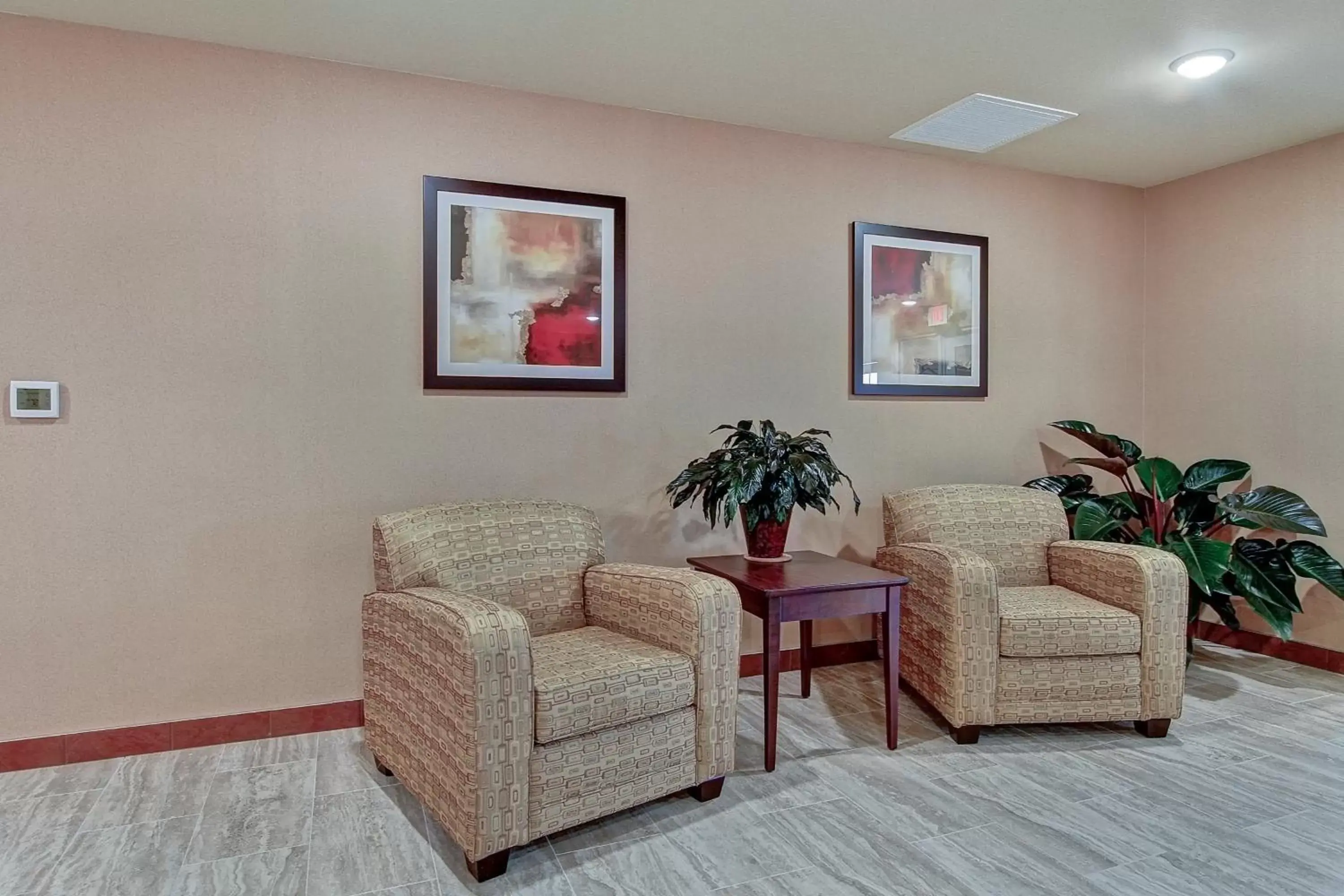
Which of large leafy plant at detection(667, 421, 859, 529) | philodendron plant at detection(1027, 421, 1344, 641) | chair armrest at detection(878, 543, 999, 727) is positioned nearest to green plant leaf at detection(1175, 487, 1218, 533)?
philodendron plant at detection(1027, 421, 1344, 641)

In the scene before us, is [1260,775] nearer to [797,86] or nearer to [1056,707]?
[1056,707]

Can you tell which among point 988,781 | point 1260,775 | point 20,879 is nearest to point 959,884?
point 988,781

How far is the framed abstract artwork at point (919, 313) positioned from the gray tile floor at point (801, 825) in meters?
1.63

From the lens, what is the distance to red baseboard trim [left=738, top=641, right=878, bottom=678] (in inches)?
140

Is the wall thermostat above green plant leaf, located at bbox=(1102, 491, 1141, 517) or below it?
above

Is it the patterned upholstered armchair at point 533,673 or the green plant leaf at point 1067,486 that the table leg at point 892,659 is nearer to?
the patterned upholstered armchair at point 533,673

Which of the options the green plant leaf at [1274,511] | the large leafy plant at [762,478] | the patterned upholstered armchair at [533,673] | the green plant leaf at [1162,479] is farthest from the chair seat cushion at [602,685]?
the green plant leaf at [1274,511]

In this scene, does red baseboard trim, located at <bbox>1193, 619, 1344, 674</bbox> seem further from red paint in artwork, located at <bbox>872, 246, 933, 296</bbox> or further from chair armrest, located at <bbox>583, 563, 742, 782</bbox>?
chair armrest, located at <bbox>583, 563, 742, 782</bbox>

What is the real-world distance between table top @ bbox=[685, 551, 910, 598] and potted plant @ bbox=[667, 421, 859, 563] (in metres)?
0.10

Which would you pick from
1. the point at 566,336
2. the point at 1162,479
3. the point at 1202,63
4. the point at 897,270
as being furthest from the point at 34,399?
the point at 1162,479

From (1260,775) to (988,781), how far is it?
863 mm

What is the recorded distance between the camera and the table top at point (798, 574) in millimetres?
2594

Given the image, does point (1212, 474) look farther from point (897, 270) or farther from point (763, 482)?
point (763, 482)

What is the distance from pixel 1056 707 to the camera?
2.79m
